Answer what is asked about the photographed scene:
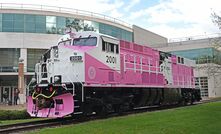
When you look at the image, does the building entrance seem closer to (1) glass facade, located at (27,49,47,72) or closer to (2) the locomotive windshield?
(1) glass facade, located at (27,49,47,72)

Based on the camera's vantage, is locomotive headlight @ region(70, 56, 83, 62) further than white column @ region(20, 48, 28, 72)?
No

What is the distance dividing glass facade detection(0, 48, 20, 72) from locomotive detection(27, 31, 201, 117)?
25753mm

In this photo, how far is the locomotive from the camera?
1402 centimetres

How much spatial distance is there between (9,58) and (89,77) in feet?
96.5

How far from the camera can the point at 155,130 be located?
10562mm

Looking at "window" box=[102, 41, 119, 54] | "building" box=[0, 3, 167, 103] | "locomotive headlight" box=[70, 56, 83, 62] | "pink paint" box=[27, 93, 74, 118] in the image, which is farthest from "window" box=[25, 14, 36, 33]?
"pink paint" box=[27, 93, 74, 118]

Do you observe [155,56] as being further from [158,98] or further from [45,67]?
[45,67]

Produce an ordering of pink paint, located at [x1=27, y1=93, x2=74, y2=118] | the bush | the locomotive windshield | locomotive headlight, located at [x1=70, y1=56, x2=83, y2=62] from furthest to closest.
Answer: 1. the bush
2. the locomotive windshield
3. locomotive headlight, located at [x1=70, y1=56, x2=83, y2=62]
4. pink paint, located at [x1=27, y1=93, x2=74, y2=118]

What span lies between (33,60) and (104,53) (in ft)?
93.2

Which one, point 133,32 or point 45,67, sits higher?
point 133,32

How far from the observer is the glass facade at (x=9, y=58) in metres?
41.2

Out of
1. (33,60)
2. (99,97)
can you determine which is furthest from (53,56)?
(33,60)

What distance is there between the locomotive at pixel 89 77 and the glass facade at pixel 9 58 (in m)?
25.8

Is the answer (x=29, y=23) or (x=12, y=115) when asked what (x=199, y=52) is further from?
(x=12, y=115)
